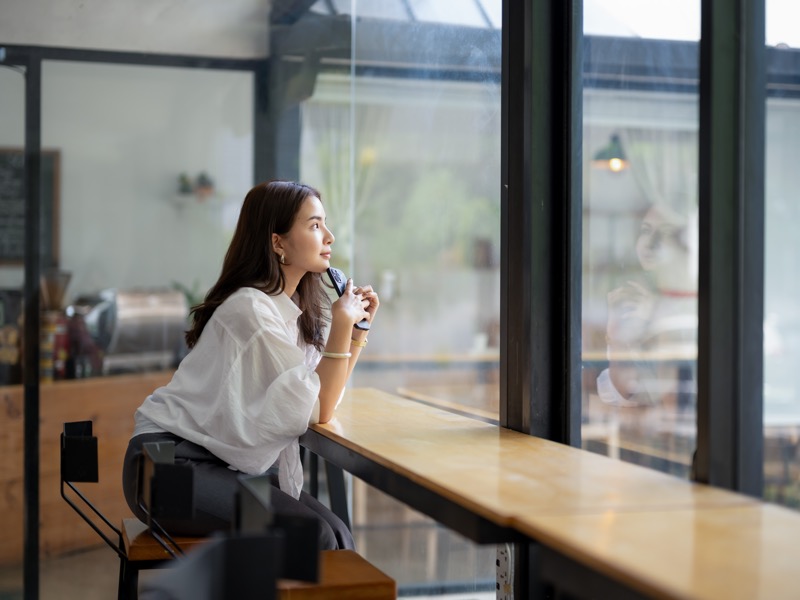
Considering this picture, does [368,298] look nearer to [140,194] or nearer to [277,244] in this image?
[277,244]

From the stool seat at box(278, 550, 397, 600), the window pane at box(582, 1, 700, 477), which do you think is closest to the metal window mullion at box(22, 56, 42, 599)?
the stool seat at box(278, 550, 397, 600)

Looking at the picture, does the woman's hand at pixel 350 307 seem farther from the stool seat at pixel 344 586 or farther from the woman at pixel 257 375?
the stool seat at pixel 344 586

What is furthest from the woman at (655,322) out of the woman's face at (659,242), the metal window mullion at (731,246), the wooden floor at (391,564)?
the wooden floor at (391,564)

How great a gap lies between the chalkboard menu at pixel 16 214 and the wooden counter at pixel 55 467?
50 cm

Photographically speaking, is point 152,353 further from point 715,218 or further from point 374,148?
point 715,218

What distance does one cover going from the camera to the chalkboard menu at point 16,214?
12.7ft

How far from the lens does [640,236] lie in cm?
224

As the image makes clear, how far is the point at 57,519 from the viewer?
3900mm

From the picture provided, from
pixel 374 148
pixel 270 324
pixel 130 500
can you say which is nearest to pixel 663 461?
pixel 270 324

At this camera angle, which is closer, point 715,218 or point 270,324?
point 715,218

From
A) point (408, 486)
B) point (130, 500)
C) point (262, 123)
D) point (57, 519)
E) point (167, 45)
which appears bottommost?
point (57, 519)

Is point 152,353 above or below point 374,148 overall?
below

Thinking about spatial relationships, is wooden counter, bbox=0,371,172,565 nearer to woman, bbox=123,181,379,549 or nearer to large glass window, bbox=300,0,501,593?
large glass window, bbox=300,0,501,593

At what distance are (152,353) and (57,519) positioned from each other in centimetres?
72
